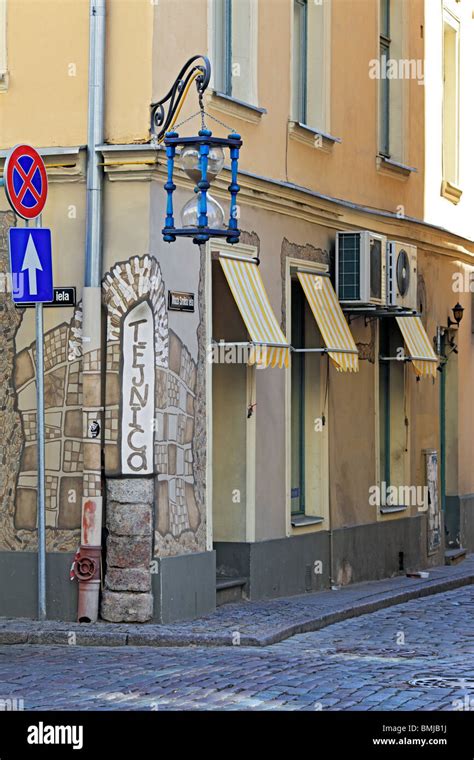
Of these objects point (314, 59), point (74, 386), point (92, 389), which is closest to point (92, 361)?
point (92, 389)

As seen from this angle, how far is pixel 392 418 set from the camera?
18.4m

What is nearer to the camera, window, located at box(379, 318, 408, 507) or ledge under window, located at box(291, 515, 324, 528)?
ledge under window, located at box(291, 515, 324, 528)

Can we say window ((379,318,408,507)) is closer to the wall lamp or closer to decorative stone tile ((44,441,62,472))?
the wall lamp

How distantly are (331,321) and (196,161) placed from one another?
4406 millimetres

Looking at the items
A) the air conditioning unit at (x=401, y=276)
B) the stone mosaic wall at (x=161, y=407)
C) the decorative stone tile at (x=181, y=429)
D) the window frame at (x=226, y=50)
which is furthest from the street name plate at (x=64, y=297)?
the air conditioning unit at (x=401, y=276)

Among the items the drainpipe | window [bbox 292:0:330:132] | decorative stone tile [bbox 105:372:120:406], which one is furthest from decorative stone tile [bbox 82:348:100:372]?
window [bbox 292:0:330:132]

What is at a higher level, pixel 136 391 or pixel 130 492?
pixel 136 391

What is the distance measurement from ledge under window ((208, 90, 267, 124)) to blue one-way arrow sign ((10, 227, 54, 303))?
8.02 ft

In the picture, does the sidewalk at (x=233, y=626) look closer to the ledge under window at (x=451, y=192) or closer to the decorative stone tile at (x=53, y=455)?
the decorative stone tile at (x=53, y=455)

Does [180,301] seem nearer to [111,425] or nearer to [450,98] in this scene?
[111,425]

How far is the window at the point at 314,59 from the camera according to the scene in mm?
15906

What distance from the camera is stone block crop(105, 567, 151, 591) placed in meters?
12.2

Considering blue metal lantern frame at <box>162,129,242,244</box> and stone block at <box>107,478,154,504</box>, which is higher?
blue metal lantern frame at <box>162,129,242,244</box>

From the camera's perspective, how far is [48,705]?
880 centimetres
